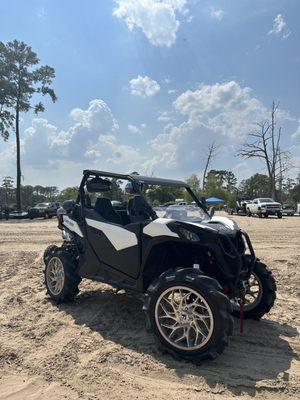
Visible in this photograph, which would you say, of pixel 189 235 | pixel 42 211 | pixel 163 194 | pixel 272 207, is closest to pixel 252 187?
pixel 272 207

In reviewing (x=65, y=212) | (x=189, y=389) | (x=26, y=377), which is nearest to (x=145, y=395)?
(x=189, y=389)

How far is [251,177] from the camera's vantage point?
104m

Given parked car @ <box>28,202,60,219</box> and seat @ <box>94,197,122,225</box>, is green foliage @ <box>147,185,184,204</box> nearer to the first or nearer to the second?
seat @ <box>94,197,122,225</box>

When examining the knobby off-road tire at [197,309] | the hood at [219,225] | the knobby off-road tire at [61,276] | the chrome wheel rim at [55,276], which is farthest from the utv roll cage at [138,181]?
the knobby off-road tire at [197,309]

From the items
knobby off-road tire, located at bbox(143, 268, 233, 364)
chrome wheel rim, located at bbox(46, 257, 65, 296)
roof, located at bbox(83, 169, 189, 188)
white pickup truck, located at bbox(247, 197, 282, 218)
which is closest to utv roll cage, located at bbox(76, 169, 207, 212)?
roof, located at bbox(83, 169, 189, 188)

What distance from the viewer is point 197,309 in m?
4.39

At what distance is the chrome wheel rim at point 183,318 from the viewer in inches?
169

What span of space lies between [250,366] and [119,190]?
10.2 ft

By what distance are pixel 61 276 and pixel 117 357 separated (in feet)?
7.48

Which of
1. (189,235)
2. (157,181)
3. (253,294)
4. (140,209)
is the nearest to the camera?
(189,235)

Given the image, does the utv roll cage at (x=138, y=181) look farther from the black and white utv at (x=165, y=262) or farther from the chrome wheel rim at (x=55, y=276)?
the chrome wheel rim at (x=55, y=276)

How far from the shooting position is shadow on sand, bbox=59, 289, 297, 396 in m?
3.96

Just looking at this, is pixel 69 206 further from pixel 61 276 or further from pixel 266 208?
pixel 266 208

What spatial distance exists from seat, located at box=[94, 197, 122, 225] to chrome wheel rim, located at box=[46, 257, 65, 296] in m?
1.05
